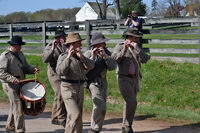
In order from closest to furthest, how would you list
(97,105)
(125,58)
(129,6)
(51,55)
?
(97,105)
(125,58)
(51,55)
(129,6)

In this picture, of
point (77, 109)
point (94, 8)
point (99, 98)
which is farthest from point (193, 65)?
point (94, 8)

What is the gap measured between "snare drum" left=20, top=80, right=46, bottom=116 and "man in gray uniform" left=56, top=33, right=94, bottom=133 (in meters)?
0.96

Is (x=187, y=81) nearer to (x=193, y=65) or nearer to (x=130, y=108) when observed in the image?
(x=193, y=65)

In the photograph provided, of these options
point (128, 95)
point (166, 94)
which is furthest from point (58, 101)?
point (166, 94)

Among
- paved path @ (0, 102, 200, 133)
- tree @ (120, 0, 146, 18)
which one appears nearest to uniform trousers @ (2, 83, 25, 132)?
paved path @ (0, 102, 200, 133)

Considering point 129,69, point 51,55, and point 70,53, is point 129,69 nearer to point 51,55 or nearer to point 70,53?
point 70,53

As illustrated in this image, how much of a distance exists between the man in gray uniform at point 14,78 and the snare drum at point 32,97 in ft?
0.44

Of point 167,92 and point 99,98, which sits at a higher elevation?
point 99,98

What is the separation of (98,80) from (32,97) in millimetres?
1478

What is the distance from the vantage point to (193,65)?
10742mm

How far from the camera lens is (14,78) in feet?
20.5

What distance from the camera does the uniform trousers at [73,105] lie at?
215 inches

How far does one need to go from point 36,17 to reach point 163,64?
115630mm

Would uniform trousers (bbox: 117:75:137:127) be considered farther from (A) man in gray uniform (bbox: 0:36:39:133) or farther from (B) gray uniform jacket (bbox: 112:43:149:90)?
(A) man in gray uniform (bbox: 0:36:39:133)
